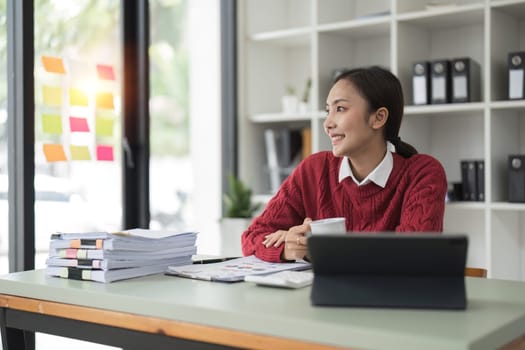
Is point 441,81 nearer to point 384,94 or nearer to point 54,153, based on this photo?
point 384,94

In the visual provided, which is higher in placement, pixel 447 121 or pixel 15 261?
pixel 447 121

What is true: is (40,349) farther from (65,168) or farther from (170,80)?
(170,80)

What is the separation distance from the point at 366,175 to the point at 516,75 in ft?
4.65

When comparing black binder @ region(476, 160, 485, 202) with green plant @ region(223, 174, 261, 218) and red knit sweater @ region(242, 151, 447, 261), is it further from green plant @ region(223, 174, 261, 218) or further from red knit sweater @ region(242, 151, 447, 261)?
red knit sweater @ region(242, 151, 447, 261)

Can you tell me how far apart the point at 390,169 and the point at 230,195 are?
1923 millimetres

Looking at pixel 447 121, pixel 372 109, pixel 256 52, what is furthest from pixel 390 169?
pixel 256 52

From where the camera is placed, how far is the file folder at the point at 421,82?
11.1ft

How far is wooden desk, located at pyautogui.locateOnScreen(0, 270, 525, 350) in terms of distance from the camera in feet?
3.58

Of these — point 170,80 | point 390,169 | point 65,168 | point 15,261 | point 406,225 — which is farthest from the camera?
point 170,80

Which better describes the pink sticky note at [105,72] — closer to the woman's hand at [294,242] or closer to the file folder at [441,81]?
the file folder at [441,81]

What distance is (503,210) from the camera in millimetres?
3293

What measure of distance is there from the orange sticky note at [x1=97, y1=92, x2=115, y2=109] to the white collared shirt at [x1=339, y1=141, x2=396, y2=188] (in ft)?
5.43

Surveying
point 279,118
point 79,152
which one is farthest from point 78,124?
point 279,118

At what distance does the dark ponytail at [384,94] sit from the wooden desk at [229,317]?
2.09 ft
